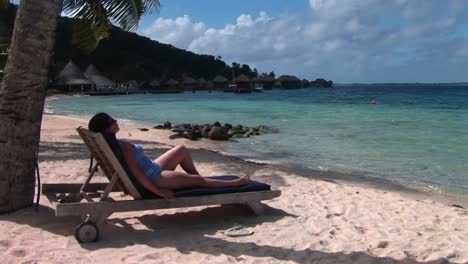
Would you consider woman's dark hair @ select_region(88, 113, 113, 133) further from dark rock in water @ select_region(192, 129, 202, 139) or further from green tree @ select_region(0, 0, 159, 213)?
dark rock in water @ select_region(192, 129, 202, 139)

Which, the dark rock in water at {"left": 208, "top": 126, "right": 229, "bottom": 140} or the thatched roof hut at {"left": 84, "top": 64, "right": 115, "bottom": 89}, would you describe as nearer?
the dark rock in water at {"left": 208, "top": 126, "right": 229, "bottom": 140}

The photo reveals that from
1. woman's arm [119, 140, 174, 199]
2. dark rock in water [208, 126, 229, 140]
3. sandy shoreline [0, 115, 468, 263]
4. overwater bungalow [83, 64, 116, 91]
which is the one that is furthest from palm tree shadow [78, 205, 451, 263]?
overwater bungalow [83, 64, 116, 91]

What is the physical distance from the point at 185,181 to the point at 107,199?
0.71 metres

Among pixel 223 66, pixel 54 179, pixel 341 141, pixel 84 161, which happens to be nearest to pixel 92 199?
pixel 54 179

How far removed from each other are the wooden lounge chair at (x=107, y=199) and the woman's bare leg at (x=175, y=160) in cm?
46

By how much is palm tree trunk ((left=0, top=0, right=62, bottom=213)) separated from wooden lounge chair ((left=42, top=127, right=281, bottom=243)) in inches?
14.1

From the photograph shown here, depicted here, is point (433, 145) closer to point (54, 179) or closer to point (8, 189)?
point (54, 179)

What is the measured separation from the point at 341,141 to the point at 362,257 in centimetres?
1201

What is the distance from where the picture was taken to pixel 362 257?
375 cm

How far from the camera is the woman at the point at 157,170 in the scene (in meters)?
4.24

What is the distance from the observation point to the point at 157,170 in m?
4.42

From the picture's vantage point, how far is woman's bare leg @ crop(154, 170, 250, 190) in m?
4.43

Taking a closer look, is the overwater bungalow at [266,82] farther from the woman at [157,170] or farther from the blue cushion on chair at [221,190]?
the woman at [157,170]

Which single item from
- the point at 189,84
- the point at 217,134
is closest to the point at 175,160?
the point at 217,134
